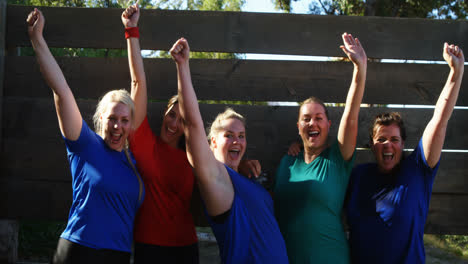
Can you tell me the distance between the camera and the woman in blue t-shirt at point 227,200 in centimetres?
220

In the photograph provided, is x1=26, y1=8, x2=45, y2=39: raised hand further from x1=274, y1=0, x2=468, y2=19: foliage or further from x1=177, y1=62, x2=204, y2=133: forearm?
x1=274, y1=0, x2=468, y2=19: foliage

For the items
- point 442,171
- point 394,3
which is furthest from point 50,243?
point 394,3

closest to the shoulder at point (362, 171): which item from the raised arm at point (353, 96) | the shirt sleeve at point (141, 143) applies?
the raised arm at point (353, 96)

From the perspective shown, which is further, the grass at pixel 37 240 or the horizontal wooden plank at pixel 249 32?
the grass at pixel 37 240

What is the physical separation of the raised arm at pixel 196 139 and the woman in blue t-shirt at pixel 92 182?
47 cm

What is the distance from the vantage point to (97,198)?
7.56 feet

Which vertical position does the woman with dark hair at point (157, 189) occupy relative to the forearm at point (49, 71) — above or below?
below

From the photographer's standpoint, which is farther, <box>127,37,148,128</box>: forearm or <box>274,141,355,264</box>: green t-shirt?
<box>127,37,148,128</box>: forearm

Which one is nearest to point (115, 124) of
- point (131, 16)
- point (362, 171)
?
point (131, 16)

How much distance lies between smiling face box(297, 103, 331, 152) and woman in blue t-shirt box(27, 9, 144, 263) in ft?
3.68

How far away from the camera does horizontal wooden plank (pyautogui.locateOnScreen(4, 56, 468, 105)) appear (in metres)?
3.24

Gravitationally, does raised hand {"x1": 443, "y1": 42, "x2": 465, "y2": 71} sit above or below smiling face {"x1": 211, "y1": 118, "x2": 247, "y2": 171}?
above

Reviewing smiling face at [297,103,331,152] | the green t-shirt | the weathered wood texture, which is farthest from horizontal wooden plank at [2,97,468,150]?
the green t-shirt

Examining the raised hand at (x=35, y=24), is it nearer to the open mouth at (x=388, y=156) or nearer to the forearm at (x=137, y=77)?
the forearm at (x=137, y=77)
